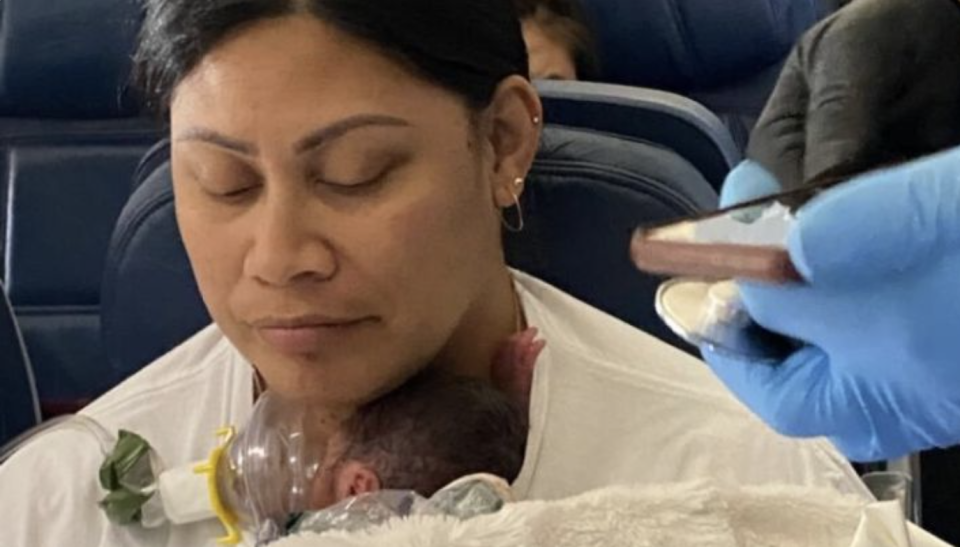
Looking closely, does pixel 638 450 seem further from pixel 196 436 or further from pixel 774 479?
pixel 196 436

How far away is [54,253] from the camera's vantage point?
2066mm

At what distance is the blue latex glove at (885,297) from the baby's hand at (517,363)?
1.71ft

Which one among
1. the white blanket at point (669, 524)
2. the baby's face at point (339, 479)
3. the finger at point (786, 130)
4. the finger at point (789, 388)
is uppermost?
the finger at point (786, 130)

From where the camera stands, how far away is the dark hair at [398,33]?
40.3 inches

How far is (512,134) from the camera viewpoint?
1.13m

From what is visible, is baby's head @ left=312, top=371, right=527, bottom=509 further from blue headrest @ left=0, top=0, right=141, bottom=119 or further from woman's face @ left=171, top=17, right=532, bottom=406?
A: blue headrest @ left=0, top=0, right=141, bottom=119

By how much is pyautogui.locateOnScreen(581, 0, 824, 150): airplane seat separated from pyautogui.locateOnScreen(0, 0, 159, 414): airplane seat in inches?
24.6

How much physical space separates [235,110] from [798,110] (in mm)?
379

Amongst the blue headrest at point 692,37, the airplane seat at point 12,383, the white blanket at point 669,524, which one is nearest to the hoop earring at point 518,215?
the white blanket at point 669,524

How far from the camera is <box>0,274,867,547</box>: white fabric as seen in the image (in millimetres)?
1126

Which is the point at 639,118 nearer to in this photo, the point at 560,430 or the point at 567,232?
the point at 567,232

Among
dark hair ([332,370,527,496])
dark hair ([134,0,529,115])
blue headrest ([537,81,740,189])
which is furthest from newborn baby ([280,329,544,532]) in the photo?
blue headrest ([537,81,740,189])

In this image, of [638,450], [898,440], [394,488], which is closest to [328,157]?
[394,488]

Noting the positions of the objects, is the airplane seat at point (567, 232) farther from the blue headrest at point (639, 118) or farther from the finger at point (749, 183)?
the finger at point (749, 183)
